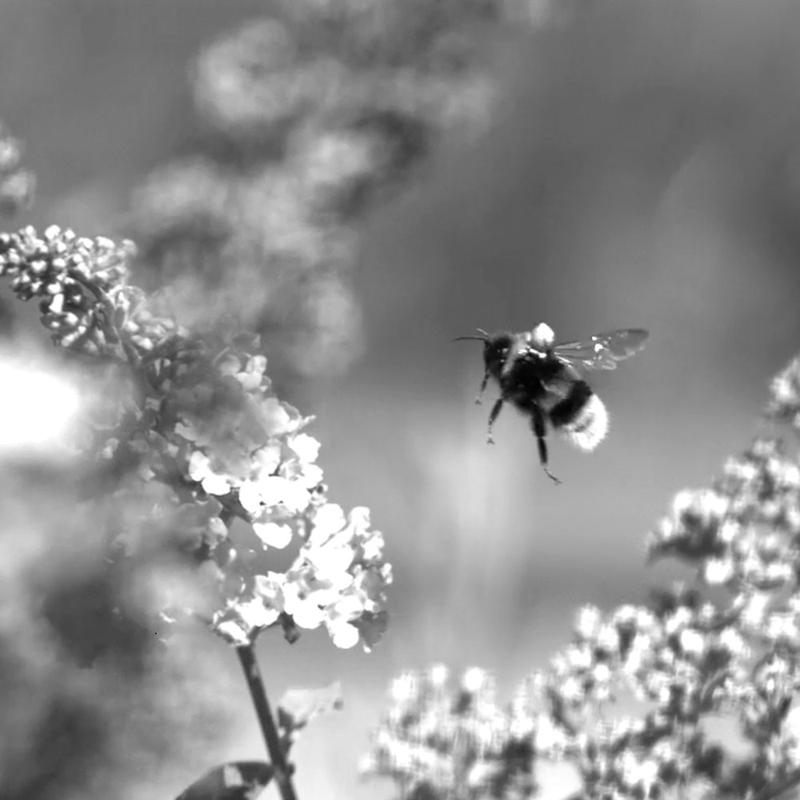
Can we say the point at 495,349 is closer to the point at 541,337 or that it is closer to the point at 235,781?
the point at 541,337

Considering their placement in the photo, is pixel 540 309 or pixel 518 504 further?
pixel 540 309

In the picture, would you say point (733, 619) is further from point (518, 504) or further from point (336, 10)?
point (336, 10)

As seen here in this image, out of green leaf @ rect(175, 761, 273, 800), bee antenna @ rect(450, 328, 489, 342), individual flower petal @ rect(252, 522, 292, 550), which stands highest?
bee antenna @ rect(450, 328, 489, 342)

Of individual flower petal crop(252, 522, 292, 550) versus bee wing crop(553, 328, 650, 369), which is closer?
individual flower petal crop(252, 522, 292, 550)

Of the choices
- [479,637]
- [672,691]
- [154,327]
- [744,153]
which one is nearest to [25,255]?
[154,327]

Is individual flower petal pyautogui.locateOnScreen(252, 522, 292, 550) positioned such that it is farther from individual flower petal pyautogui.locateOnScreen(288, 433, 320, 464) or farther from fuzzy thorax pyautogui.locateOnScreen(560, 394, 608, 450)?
fuzzy thorax pyautogui.locateOnScreen(560, 394, 608, 450)

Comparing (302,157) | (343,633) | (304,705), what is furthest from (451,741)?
(302,157)

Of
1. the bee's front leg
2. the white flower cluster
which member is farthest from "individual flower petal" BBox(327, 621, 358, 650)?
the bee's front leg
